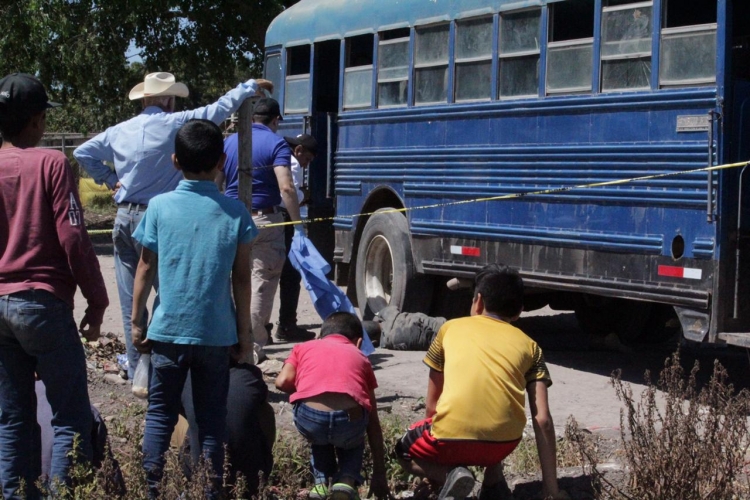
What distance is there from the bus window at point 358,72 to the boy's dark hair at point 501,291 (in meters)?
6.09

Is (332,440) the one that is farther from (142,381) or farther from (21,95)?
(21,95)

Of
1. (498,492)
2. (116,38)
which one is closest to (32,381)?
(498,492)

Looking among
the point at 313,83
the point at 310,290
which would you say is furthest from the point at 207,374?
the point at 313,83

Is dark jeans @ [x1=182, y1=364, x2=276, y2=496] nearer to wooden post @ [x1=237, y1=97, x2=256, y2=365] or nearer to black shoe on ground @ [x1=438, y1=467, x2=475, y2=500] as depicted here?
black shoe on ground @ [x1=438, y1=467, x2=475, y2=500]

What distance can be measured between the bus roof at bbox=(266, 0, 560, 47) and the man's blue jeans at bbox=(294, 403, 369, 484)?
15.0 ft

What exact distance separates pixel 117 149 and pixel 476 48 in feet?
11.3

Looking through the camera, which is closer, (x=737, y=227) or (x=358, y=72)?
(x=737, y=227)

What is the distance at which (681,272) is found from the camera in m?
7.34

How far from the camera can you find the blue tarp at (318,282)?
26.0 feet

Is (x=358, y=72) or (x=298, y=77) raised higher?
(x=298, y=77)

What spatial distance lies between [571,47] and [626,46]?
0.54 m

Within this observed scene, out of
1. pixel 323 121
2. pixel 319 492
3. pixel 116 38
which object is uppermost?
pixel 116 38

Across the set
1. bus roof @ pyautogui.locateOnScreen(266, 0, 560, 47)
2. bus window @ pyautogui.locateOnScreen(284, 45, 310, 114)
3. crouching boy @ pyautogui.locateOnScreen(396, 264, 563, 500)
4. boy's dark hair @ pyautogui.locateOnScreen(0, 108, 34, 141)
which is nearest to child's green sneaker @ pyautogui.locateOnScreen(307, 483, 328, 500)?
crouching boy @ pyautogui.locateOnScreen(396, 264, 563, 500)

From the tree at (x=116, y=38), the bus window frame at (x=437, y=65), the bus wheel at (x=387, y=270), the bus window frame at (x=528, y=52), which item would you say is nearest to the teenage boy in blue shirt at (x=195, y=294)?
the bus window frame at (x=528, y=52)
